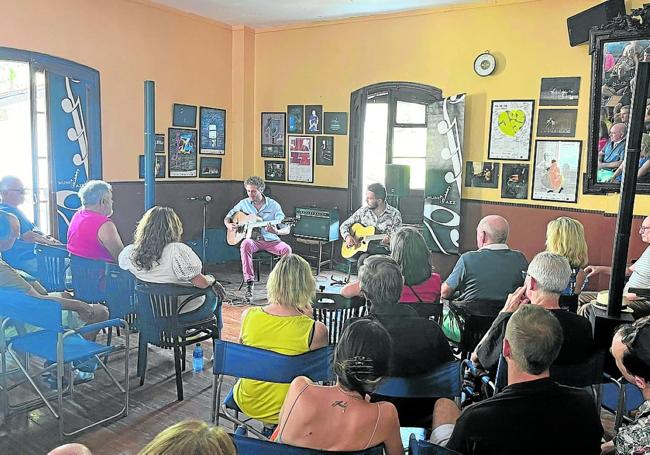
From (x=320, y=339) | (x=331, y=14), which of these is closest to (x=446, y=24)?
(x=331, y=14)

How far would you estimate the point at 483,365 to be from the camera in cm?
288

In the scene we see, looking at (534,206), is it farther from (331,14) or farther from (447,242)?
(331,14)

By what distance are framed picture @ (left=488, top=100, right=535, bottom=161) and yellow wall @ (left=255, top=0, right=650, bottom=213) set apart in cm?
10

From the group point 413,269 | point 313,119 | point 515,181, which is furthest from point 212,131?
point 413,269

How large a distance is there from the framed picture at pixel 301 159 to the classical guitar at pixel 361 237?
201cm

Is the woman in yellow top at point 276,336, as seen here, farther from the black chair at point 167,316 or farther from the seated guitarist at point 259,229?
the seated guitarist at point 259,229

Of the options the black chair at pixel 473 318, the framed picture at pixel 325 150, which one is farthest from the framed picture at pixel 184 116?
the black chair at pixel 473 318

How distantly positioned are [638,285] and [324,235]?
14.1 feet

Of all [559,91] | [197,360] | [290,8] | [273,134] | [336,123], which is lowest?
[197,360]

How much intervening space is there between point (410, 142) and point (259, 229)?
2.41 metres

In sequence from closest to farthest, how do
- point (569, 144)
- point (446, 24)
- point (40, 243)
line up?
point (40, 243) < point (569, 144) < point (446, 24)

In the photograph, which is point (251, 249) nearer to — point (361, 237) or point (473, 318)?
point (361, 237)

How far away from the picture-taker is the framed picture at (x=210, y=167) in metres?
7.99

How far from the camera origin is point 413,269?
3469 millimetres
